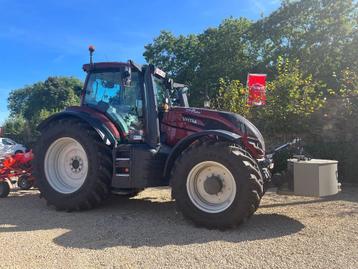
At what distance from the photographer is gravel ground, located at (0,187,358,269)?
4.48m

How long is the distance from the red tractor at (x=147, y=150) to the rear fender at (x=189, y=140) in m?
0.02

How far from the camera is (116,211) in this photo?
7105 mm

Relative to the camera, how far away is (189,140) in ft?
20.3

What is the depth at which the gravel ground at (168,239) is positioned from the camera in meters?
4.48

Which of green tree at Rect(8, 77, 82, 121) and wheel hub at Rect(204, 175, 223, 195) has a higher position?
green tree at Rect(8, 77, 82, 121)

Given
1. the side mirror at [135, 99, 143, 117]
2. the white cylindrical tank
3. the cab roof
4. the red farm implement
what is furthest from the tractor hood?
the red farm implement

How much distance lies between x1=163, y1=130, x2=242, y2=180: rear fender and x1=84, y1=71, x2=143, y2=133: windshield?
106 centimetres

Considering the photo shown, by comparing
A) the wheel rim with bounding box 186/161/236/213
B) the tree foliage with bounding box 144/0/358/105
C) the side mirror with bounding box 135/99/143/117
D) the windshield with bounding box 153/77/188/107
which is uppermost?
the tree foliage with bounding box 144/0/358/105

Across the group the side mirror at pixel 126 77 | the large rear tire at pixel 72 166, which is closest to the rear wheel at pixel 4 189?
the large rear tire at pixel 72 166

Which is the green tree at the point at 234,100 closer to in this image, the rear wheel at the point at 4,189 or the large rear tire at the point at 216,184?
the large rear tire at the point at 216,184

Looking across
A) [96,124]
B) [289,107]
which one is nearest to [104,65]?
[96,124]

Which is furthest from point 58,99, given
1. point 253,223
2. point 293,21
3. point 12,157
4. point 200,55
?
point 253,223

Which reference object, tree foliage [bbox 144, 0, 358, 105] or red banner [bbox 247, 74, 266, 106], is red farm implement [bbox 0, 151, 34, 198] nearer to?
red banner [bbox 247, 74, 266, 106]

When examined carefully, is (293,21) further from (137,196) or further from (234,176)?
(234,176)
